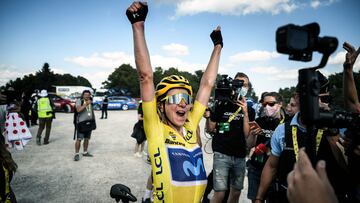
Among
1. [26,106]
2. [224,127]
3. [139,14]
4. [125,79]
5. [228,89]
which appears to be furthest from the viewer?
[125,79]

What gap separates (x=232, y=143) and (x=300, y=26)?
294 cm

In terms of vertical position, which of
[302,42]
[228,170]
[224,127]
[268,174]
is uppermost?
[302,42]

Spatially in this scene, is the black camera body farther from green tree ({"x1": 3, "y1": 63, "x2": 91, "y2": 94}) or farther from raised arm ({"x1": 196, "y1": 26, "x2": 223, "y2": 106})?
green tree ({"x1": 3, "y1": 63, "x2": 91, "y2": 94})

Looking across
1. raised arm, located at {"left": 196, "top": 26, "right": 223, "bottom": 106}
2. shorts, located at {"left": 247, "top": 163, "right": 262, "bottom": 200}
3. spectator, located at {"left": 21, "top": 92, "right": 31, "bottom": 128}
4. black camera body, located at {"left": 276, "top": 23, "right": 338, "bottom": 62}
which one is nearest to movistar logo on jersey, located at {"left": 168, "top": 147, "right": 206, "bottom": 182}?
raised arm, located at {"left": 196, "top": 26, "right": 223, "bottom": 106}

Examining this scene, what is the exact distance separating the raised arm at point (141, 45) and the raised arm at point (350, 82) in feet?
7.41

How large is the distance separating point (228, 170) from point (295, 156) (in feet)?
5.37

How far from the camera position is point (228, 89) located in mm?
3324

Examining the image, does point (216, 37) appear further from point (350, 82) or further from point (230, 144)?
point (230, 144)

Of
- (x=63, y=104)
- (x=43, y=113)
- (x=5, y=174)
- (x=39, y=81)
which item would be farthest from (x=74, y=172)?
(x=39, y=81)

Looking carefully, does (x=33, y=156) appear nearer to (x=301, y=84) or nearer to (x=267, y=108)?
(x=267, y=108)

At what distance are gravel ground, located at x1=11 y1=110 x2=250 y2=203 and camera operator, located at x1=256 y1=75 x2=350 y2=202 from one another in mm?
2392

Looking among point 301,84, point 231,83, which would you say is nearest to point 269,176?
point 231,83

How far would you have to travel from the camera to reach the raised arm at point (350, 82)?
244 cm

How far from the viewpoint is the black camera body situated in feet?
3.12
